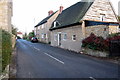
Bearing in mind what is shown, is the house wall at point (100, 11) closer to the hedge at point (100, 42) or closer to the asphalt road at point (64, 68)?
the hedge at point (100, 42)

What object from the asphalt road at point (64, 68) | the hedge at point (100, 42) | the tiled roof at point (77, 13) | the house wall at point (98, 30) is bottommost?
the asphalt road at point (64, 68)

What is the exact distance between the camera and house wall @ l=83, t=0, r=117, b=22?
19.7 metres

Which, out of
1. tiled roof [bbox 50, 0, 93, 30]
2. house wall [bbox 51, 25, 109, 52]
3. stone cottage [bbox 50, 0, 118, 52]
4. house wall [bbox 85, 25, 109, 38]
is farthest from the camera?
tiled roof [bbox 50, 0, 93, 30]

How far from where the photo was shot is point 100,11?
21219mm

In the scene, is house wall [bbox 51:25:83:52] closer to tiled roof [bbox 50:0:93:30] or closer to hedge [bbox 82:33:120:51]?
tiled roof [bbox 50:0:93:30]

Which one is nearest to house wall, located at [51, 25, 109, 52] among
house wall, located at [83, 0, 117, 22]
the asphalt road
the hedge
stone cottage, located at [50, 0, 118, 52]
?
stone cottage, located at [50, 0, 118, 52]

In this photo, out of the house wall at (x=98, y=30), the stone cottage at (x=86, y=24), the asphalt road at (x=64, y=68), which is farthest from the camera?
the stone cottage at (x=86, y=24)

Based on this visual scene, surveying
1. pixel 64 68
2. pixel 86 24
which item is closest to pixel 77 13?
pixel 86 24

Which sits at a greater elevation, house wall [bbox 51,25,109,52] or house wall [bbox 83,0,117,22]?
house wall [bbox 83,0,117,22]

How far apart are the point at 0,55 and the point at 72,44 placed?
15.8 metres

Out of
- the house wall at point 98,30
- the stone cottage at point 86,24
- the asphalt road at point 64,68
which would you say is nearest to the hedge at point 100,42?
the house wall at point 98,30

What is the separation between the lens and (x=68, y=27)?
2227 centimetres

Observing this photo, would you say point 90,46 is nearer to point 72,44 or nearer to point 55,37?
point 72,44

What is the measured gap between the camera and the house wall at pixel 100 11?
64.7 feet
